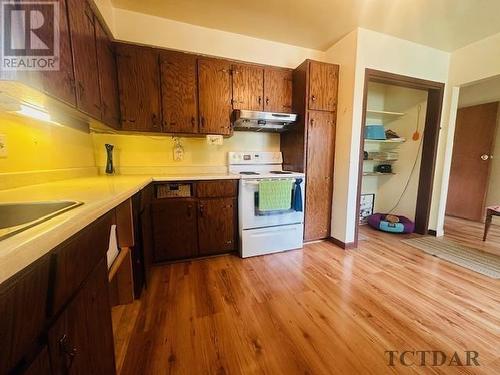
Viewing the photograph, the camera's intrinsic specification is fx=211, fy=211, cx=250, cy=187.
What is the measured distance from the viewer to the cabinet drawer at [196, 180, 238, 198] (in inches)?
83.4

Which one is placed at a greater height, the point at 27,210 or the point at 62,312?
the point at 27,210

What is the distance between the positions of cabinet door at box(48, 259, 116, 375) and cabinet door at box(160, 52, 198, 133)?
1692 millimetres

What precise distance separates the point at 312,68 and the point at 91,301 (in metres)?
2.64

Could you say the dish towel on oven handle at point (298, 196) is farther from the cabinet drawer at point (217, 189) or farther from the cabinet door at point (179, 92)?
the cabinet door at point (179, 92)

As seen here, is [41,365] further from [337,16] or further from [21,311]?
[337,16]

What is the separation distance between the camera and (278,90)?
2510 mm

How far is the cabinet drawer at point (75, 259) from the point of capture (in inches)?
18.8

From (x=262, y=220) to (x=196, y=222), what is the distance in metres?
0.69

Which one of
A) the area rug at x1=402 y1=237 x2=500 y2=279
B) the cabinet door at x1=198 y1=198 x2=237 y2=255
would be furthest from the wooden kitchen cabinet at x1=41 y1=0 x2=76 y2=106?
the area rug at x1=402 y1=237 x2=500 y2=279

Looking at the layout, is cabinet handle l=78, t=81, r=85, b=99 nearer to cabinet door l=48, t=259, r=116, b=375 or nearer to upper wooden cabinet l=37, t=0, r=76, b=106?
upper wooden cabinet l=37, t=0, r=76, b=106

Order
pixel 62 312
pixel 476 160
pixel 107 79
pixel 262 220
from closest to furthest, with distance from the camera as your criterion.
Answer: pixel 62 312 < pixel 107 79 < pixel 262 220 < pixel 476 160

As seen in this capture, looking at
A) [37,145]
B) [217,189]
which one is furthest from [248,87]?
[37,145]

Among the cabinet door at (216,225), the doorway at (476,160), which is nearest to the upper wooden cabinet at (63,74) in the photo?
the cabinet door at (216,225)

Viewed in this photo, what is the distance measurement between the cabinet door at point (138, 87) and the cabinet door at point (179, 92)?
→ 0.24ft
